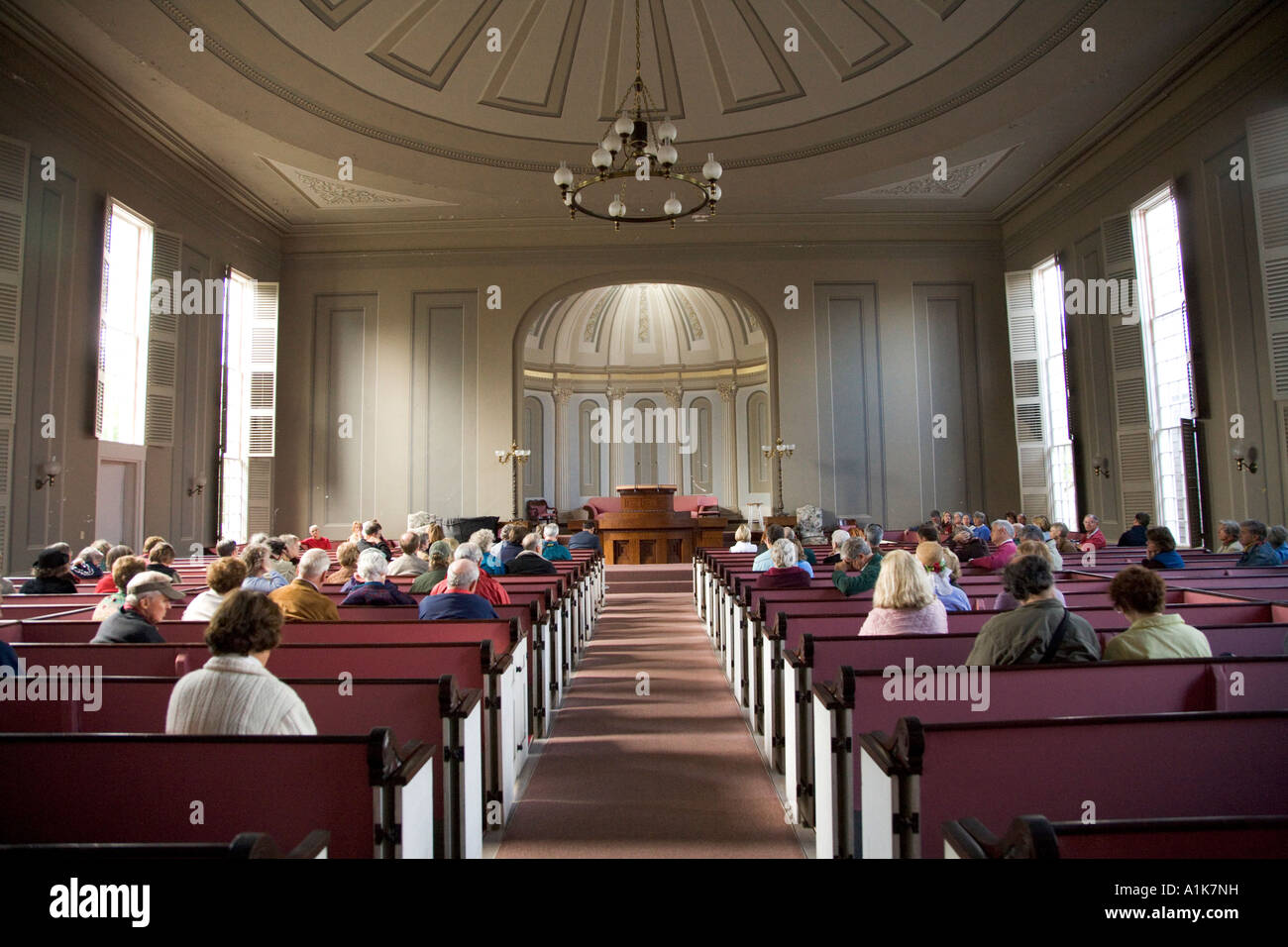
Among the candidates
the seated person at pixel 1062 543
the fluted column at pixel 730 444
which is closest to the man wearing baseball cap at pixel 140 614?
the seated person at pixel 1062 543

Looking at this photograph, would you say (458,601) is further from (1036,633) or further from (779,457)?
(779,457)

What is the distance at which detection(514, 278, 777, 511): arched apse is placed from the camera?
57.6ft

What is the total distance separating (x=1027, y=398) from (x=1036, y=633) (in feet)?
36.9

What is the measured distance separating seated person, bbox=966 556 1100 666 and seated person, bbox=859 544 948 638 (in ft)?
1.40

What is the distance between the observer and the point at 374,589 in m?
4.04

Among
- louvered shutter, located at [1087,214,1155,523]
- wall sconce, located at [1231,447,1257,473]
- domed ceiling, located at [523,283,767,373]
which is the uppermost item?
domed ceiling, located at [523,283,767,373]

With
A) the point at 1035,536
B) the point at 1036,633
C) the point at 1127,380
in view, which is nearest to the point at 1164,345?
the point at 1127,380

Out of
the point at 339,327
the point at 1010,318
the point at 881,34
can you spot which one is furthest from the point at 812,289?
the point at 339,327

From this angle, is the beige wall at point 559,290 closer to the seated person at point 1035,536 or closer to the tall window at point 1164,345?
the tall window at point 1164,345

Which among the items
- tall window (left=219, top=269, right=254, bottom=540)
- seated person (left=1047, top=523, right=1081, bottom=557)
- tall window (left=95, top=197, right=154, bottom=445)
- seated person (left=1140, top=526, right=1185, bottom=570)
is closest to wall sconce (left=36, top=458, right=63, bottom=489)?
tall window (left=95, top=197, right=154, bottom=445)

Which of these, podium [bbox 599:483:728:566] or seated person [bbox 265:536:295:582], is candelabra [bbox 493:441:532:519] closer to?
podium [bbox 599:483:728:566]

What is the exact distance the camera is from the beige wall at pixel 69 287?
7.30 metres
